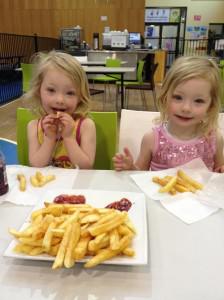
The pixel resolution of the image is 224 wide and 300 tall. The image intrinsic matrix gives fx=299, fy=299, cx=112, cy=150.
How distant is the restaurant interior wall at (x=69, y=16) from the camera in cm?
1045

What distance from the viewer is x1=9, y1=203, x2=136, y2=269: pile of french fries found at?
2.16ft

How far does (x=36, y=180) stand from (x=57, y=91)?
53 cm

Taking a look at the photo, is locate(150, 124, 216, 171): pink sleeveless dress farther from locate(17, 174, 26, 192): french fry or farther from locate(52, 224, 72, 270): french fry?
locate(52, 224, 72, 270): french fry

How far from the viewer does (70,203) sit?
917mm

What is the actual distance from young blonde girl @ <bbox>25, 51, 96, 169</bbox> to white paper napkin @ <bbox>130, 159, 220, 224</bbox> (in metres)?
0.41

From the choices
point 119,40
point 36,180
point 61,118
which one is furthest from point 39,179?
point 119,40

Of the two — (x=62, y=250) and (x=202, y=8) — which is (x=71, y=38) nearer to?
(x=202, y=8)

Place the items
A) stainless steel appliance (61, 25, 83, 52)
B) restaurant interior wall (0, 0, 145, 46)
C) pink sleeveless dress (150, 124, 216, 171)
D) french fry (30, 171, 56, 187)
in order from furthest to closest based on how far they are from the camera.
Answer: restaurant interior wall (0, 0, 145, 46) < stainless steel appliance (61, 25, 83, 52) < pink sleeveless dress (150, 124, 216, 171) < french fry (30, 171, 56, 187)

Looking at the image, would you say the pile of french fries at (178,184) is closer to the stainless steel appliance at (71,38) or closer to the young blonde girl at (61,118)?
the young blonde girl at (61,118)

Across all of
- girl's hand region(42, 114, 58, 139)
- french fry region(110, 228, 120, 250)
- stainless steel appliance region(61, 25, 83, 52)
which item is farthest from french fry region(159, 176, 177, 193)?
stainless steel appliance region(61, 25, 83, 52)

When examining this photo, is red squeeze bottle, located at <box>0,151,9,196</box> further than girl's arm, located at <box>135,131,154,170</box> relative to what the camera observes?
No

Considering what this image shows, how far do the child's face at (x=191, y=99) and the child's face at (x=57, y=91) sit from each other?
0.50m

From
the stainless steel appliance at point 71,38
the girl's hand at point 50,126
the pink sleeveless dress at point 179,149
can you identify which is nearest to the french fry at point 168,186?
the pink sleeveless dress at point 179,149

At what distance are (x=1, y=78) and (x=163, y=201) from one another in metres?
7.31
